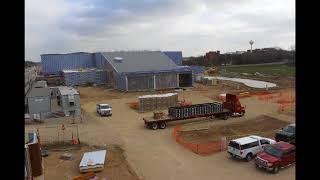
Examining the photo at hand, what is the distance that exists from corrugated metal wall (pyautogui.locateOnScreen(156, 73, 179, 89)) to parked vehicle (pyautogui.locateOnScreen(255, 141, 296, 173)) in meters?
34.5

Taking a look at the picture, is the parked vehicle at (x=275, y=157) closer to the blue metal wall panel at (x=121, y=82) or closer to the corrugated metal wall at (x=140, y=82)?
the corrugated metal wall at (x=140, y=82)

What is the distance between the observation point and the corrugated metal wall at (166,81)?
5259cm

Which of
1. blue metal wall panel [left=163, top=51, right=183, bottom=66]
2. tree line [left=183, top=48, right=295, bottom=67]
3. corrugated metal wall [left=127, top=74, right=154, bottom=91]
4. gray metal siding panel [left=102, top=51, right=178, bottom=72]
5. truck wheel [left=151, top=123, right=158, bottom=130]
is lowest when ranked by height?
truck wheel [left=151, top=123, right=158, bottom=130]

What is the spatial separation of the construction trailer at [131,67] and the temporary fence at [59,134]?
888 inches

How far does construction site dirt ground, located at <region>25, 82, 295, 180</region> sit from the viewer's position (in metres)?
17.9

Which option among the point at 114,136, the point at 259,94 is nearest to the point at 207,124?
the point at 114,136

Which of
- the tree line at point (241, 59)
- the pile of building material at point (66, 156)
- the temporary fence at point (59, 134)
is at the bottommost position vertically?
the pile of building material at point (66, 156)

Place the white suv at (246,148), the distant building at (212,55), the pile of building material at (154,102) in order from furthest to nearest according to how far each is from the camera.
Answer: the distant building at (212,55)
the pile of building material at (154,102)
the white suv at (246,148)

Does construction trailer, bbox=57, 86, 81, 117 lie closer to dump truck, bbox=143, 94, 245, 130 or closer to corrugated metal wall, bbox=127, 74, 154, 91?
dump truck, bbox=143, 94, 245, 130

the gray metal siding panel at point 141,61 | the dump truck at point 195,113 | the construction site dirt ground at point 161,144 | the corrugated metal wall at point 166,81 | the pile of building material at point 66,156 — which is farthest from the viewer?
the gray metal siding panel at point 141,61

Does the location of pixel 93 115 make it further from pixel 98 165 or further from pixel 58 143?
pixel 98 165

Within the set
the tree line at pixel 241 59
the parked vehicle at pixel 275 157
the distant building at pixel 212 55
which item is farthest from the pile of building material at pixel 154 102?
the distant building at pixel 212 55

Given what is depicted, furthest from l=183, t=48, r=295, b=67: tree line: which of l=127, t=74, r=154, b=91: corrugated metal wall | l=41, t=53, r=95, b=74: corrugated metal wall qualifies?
l=127, t=74, r=154, b=91: corrugated metal wall
